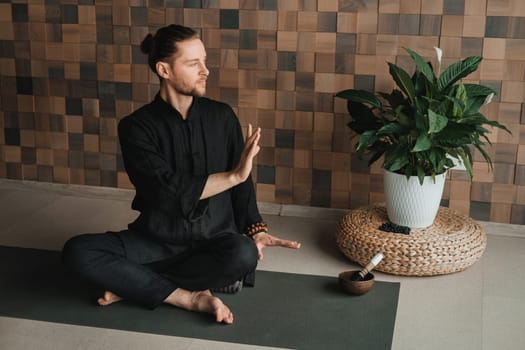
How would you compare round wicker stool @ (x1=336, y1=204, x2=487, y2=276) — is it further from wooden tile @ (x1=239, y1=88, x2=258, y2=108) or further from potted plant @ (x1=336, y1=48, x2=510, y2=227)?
wooden tile @ (x1=239, y1=88, x2=258, y2=108)

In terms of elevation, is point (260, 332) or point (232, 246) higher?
point (232, 246)

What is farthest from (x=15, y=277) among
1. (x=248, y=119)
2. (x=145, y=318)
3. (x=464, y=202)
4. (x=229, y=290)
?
(x=464, y=202)

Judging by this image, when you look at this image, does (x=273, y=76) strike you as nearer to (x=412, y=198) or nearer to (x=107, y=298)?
(x=412, y=198)

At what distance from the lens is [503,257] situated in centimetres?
342

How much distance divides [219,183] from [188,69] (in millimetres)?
448

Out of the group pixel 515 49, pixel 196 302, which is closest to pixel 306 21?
pixel 515 49

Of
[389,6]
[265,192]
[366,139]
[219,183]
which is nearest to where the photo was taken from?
[219,183]

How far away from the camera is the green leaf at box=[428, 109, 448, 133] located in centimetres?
297

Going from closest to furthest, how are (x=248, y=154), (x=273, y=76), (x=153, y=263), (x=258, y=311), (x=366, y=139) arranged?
(x=248, y=154)
(x=258, y=311)
(x=153, y=263)
(x=366, y=139)
(x=273, y=76)

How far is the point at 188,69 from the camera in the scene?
291 cm

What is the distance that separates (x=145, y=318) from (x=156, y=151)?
0.60 m

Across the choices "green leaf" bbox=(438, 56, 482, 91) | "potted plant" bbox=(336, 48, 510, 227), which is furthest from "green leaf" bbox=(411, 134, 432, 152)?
"green leaf" bbox=(438, 56, 482, 91)

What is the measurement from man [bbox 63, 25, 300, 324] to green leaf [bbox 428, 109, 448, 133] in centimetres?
67

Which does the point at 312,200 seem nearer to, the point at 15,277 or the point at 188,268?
the point at 188,268
